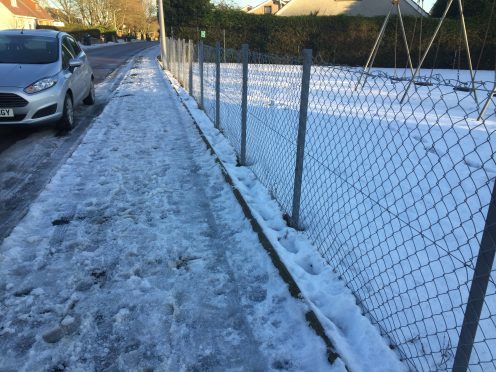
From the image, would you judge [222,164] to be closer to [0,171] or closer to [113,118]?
[0,171]

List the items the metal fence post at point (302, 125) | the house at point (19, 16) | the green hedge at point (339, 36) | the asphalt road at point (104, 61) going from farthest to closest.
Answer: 1. the house at point (19, 16)
2. the green hedge at point (339, 36)
3. the asphalt road at point (104, 61)
4. the metal fence post at point (302, 125)

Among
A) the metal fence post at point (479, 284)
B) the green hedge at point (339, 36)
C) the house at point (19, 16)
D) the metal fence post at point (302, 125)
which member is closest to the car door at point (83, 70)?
the metal fence post at point (302, 125)

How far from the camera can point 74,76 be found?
8.12m

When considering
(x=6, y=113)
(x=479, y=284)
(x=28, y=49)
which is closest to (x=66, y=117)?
(x=6, y=113)

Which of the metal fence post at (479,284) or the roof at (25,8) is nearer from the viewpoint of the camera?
the metal fence post at (479,284)

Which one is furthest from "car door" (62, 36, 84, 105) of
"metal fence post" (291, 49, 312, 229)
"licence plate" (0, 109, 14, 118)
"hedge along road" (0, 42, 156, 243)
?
"metal fence post" (291, 49, 312, 229)

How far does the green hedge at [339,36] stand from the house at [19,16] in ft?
101

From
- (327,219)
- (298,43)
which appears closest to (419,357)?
(327,219)

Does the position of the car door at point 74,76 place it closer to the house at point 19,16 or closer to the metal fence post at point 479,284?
the metal fence post at point 479,284

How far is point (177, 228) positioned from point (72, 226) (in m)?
0.98

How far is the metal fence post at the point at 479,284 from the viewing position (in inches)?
69.9

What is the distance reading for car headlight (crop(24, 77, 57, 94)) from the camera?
21.6ft

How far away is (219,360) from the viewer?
2.50 meters

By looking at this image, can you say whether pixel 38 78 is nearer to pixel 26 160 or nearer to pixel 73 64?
pixel 73 64
